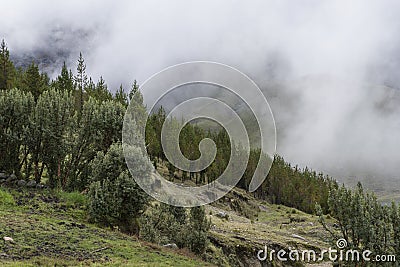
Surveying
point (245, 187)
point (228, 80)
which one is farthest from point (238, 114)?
point (245, 187)

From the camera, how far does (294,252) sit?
35.9 meters

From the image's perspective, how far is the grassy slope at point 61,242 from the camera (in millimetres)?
15562

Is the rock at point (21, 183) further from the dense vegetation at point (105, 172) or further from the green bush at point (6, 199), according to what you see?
the green bush at point (6, 199)

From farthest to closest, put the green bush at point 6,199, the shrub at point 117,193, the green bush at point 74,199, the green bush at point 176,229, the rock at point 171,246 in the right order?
1. the green bush at point 74,199
2. the green bush at point 176,229
3. the rock at point 171,246
4. the shrub at point 117,193
5. the green bush at point 6,199

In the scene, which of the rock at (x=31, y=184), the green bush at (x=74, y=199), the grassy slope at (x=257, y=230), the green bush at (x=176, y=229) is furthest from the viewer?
the grassy slope at (x=257, y=230)

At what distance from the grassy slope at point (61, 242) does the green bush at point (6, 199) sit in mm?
116

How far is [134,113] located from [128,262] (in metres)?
17.4

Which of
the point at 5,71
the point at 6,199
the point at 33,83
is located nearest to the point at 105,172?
the point at 6,199

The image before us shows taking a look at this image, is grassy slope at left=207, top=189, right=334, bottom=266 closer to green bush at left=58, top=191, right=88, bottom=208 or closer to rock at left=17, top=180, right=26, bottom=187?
green bush at left=58, top=191, right=88, bottom=208

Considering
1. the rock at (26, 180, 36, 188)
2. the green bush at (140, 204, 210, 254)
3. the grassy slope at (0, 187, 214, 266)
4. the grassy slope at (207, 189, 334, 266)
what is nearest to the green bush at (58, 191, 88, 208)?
the grassy slope at (0, 187, 214, 266)

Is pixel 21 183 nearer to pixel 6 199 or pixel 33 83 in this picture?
pixel 6 199

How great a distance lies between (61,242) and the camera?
17859 millimetres

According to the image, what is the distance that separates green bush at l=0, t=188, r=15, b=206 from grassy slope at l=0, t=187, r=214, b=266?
12 cm

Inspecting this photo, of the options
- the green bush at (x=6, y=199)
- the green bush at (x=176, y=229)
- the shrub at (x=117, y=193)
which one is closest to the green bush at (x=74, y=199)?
the shrub at (x=117, y=193)
